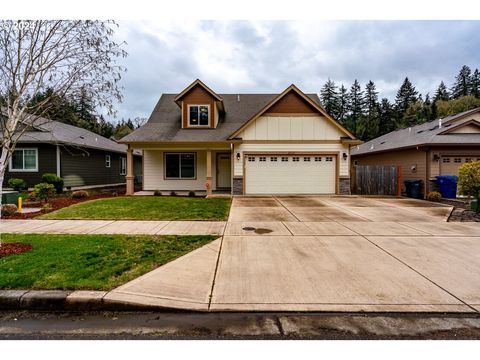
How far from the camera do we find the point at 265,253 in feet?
16.5

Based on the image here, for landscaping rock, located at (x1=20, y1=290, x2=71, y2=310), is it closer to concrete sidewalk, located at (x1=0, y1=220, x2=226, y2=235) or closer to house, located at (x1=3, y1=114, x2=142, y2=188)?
concrete sidewalk, located at (x1=0, y1=220, x2=226, y2=235)

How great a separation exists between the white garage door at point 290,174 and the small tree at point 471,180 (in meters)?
6.02

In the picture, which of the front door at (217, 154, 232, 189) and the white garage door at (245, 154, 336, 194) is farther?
the front door at (217, 154, 232, 189)

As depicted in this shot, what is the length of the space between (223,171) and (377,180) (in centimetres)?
943

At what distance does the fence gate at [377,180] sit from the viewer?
1539 centimetres

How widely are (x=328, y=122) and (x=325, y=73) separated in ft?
153

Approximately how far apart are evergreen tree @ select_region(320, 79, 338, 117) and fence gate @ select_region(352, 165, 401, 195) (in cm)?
4339

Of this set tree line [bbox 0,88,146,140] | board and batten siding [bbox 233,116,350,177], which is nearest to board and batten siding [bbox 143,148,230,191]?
board and batten siding [bbox 233,116,350,177]

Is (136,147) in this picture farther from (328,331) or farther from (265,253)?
(328,331)

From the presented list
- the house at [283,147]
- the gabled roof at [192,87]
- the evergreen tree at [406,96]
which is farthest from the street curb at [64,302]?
the evergreen tree at [406,96]

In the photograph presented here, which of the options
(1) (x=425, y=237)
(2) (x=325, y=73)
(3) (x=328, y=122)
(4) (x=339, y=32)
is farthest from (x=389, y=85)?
(1) (x=425, y=237)

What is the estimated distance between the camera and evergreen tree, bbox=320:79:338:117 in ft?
184

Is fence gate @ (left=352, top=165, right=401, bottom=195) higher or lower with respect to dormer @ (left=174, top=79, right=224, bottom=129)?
lower

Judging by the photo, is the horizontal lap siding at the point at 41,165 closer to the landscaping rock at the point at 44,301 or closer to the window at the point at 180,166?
the window at the point at 180,166
